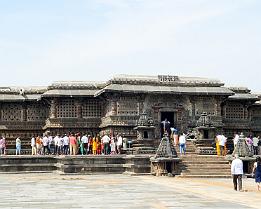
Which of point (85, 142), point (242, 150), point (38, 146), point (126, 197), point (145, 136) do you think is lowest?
point (126, 197)

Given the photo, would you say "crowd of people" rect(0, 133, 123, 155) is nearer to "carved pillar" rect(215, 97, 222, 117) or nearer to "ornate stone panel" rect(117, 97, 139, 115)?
"ornate stone panel" rect(117, 97, 139, 115)

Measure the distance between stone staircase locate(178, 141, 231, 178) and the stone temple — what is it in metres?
7.73

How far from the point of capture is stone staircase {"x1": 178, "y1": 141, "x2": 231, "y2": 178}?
30391 millimetres

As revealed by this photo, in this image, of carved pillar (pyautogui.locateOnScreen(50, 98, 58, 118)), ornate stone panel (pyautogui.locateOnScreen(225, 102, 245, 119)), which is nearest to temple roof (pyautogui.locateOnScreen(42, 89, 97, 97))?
carved pillar (pyautogui.locateOnScreen(50, 98, 58, 118))

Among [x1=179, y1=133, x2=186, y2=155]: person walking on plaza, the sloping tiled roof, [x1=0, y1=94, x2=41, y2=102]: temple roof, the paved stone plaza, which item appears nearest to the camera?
the paved stone plaza

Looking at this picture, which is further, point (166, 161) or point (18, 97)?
point (18, 97)

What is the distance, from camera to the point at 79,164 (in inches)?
1302

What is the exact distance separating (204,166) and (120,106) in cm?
1058

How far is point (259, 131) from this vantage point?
46906mm

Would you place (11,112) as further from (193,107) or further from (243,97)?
(243,97)

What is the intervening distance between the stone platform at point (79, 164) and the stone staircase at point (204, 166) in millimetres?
2256

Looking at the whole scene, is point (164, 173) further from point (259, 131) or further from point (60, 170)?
point (259, 131)

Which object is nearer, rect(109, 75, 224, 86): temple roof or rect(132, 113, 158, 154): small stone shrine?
rect(132, 113, 158, 154): small stone shrine

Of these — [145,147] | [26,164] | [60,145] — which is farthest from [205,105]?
[26,164]
